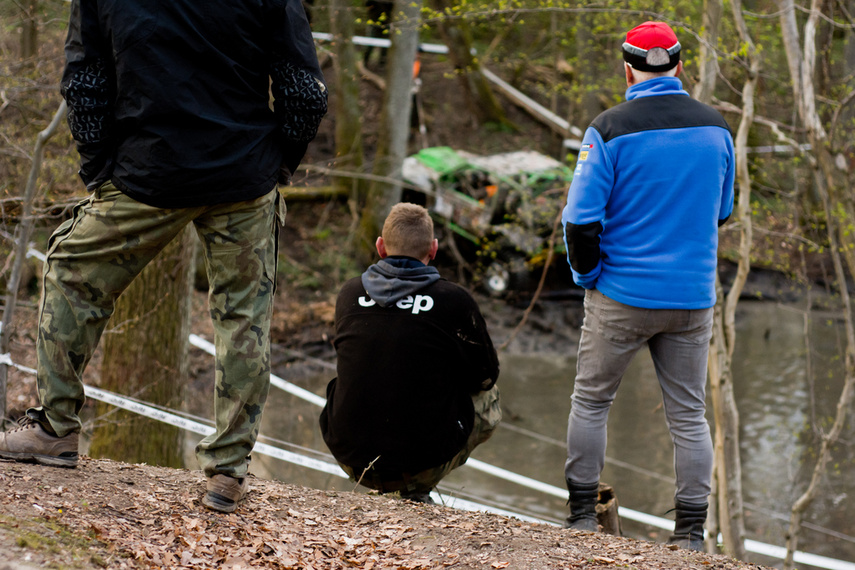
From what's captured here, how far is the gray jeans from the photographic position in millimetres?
3531

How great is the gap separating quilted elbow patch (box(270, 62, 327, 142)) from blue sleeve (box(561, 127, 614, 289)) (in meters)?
1.12

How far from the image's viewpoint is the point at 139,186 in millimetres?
2775

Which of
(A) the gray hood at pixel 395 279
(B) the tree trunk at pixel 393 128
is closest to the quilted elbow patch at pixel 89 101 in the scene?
(A) the gray hood at pixel 395 279

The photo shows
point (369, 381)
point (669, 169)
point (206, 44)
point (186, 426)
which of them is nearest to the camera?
point (206, 44)

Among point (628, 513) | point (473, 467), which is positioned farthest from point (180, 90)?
point (473, 467)

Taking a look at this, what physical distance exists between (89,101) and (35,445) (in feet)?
4.16

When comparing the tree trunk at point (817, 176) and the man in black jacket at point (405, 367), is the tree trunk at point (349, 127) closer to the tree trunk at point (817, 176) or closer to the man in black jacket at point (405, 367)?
the tree trunk at point (817, 176)

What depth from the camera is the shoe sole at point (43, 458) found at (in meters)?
3.03

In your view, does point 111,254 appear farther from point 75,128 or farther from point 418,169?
point 418,169

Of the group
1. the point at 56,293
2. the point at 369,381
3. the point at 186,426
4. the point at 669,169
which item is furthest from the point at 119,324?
the point at 669,169

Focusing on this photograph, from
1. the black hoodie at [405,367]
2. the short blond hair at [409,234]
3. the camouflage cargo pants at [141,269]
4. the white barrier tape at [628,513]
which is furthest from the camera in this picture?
the white barrier tape at [628,513]

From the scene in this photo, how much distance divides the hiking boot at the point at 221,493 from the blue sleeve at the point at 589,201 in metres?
1.58

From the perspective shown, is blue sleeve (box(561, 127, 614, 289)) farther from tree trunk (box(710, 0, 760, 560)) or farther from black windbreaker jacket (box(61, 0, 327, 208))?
tree trunk (box(710, 0, 760, 560))

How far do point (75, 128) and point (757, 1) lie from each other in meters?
15.7
